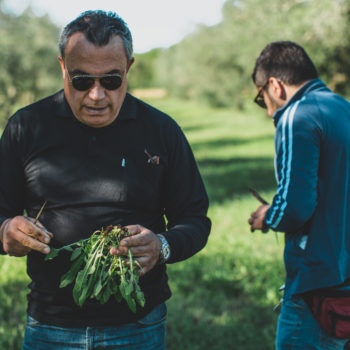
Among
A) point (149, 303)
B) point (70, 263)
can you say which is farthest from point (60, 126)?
point (149, 303)

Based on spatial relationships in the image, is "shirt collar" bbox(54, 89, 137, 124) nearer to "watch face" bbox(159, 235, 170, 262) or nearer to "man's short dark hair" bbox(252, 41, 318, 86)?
"watch face" bbox(159, 235, 170, 262)

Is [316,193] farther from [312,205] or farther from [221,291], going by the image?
[221,291]

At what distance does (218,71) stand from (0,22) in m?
27.8

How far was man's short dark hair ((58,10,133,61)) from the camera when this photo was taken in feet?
7.53

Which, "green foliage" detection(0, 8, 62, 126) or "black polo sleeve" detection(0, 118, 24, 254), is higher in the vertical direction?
"green foliage" detection(0, 8, 62, 126)

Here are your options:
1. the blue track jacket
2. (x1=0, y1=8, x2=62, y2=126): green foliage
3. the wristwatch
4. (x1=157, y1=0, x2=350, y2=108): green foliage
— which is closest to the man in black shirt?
the wristwatch

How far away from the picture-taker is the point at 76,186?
2379 mm

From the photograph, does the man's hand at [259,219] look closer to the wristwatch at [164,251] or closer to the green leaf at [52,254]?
the wristwatch at [164,251]

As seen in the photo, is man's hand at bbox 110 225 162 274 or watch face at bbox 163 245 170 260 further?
watch face at bbox 163 245 170 260

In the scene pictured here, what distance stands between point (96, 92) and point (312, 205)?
1.31 meters

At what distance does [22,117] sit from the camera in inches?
94.8

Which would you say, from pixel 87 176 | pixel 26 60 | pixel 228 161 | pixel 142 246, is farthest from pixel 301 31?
pixel 142 246

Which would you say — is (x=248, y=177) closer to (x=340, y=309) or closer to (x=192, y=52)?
(x=340, y=309)

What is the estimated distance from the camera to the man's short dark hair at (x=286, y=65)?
3176mm
